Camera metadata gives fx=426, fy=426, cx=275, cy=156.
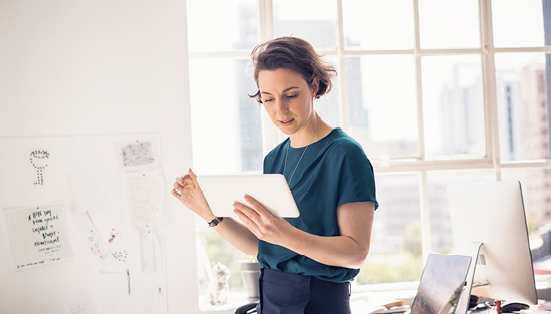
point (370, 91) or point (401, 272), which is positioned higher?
point (370, 91)

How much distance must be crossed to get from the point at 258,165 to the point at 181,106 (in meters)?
0.55

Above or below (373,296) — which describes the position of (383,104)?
above

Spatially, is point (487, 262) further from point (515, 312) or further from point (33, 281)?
point (33, 281)

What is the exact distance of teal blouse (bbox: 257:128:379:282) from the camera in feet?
3.82

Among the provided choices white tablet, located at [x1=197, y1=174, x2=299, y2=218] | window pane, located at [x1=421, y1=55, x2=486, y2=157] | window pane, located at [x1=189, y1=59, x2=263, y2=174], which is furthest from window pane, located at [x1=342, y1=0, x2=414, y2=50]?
white tablet, located at [x1=197, y1=174, x2=299, y2=218]

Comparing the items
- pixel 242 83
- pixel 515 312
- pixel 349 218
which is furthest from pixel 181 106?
pixel 515 312

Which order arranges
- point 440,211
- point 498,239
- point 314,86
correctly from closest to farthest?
point 314,86
point 498,239
point 440,211

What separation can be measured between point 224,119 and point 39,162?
949mm

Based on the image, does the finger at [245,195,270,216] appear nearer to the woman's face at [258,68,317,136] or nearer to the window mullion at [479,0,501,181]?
the woman's face at [258,68,317,136]

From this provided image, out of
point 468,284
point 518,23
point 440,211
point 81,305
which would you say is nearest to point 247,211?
point 468,284

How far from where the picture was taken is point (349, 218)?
45.2 inches

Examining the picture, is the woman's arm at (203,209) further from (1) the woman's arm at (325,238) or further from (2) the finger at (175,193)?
(1) the woman's arm at (325,238)

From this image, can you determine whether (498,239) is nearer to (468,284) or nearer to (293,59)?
(468,284)

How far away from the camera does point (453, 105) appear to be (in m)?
2.55
